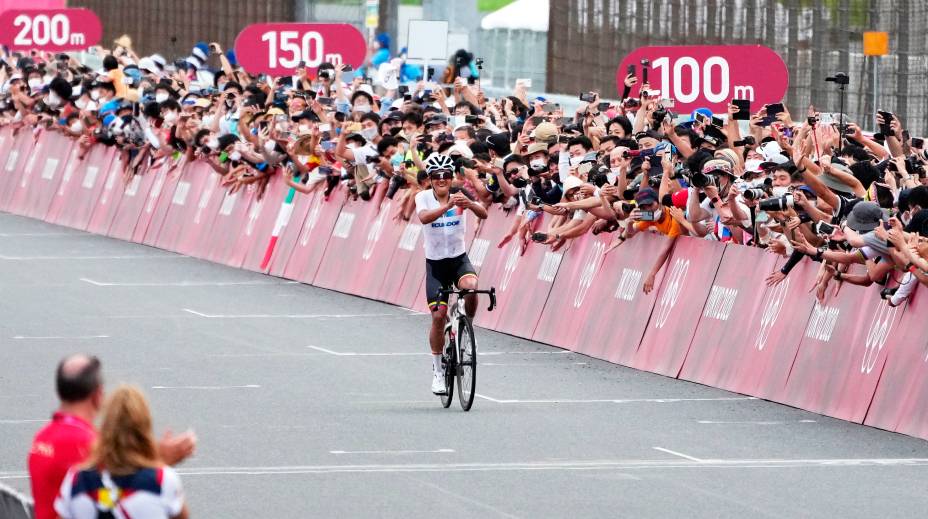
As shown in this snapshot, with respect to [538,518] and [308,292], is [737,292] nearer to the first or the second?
[538,518]

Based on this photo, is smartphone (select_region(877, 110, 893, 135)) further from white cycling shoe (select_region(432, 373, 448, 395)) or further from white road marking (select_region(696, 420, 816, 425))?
white cycling shoe (select_region(432, 373, 448, 395))

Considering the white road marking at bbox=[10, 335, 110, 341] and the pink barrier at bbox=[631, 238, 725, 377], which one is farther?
the white road marking at bbox=[10, 335, 110, 341]

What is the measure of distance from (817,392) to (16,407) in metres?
6.08

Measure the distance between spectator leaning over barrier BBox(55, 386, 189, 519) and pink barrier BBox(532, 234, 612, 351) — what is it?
1304cm

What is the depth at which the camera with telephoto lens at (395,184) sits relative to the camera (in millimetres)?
23906

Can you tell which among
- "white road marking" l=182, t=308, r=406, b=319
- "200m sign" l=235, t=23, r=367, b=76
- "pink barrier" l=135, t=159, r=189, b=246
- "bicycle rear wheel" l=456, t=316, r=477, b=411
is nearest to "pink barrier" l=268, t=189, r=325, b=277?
"200m sign" l=235, t=23, r=367, b=76

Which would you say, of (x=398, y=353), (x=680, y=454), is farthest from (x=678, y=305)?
(x=680, y=454)

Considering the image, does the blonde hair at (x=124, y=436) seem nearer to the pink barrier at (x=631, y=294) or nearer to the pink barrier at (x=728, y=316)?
the pink barrier at (x=631, y=294)

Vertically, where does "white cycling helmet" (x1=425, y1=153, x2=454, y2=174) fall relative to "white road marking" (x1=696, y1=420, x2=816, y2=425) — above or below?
above

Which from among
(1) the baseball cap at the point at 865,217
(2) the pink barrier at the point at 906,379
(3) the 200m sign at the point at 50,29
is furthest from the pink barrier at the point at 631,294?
(3) the 200m sign at the point at 50,29

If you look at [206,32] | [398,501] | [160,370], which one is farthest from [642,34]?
[206,32]

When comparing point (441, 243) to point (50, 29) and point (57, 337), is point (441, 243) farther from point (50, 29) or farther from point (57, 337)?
point (50, 29)

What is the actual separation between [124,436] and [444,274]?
9749 millimetres

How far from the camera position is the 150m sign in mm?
18328
